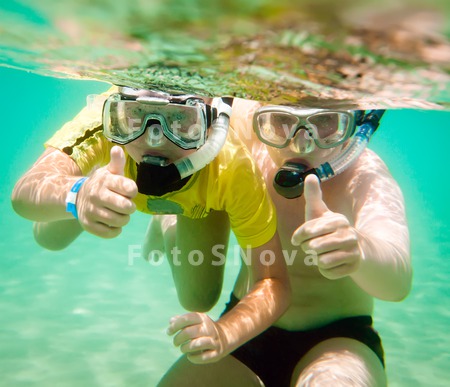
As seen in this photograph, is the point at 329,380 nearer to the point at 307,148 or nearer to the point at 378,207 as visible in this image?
the point at 378,207

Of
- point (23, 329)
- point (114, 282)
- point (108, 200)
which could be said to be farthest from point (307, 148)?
point (114, 282)

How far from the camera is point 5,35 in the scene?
3.17 metres

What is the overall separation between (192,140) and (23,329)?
4.53m

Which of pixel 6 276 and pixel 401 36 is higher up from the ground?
pixel 401 36

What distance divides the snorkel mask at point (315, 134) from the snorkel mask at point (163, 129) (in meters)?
0.47

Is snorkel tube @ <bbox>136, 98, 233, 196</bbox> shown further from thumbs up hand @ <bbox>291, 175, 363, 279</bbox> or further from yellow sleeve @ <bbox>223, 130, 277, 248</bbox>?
thumbs up hand @ <bbox>291, 175, 363, 279</bbox>

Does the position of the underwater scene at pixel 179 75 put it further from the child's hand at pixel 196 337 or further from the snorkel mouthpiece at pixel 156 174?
the child's hand at pixel 196 337

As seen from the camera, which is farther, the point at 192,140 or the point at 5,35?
the point at 5,35

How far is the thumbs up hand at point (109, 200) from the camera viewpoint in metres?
2.20

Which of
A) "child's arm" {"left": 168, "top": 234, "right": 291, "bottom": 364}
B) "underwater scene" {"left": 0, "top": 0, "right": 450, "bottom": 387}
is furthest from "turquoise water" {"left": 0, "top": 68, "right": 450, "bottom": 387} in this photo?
"child's arm" {"left": 168, "top": 234, "right": 291, "bottom": 364}

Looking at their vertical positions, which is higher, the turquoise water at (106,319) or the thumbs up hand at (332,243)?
the thumbs up hand at (332,243)

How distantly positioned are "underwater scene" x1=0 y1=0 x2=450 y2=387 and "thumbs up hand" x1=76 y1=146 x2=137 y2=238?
882 millimetres

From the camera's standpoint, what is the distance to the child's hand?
2.45 metres

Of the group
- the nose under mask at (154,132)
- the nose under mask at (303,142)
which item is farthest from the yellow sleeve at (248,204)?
the nose under mask at (154,132)
